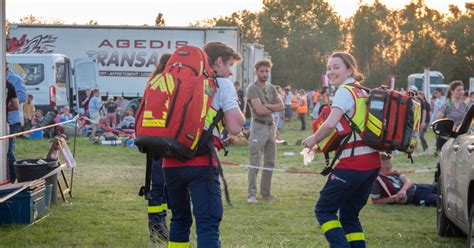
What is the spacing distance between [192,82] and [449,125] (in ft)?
13.0

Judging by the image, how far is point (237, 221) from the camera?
410 inches

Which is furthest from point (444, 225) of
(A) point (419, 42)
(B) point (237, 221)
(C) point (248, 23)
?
(C) point (248, 23)

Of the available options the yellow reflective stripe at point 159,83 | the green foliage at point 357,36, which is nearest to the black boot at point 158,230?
the yellow reflective stripe at point 159,83

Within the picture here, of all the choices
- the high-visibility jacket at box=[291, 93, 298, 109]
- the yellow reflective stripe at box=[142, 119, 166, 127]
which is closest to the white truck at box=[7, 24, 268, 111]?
the high-visibility jacket at box=[291, 93, 298, 109]

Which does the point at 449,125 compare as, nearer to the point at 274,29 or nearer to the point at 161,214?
the point at 161,214

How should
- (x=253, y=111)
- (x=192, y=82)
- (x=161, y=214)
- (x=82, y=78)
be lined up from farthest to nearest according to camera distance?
(x=82, y=78) < (x=253, y=111) < (x=161, y=214) < (x=192, y=82)

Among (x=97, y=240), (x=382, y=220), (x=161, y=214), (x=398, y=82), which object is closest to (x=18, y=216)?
(x=97, y=240)

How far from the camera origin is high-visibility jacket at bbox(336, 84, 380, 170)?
6.70 meters

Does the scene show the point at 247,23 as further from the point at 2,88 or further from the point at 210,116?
the point at 210,116

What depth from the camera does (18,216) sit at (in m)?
9.93

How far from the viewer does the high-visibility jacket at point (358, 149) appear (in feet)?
22.0

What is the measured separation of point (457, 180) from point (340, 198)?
1912 mm

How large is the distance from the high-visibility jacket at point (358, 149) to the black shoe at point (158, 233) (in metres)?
2.39

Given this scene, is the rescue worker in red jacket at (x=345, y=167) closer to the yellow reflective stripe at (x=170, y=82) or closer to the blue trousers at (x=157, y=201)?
the yellow reflective stripe at (x=170, y=82)
